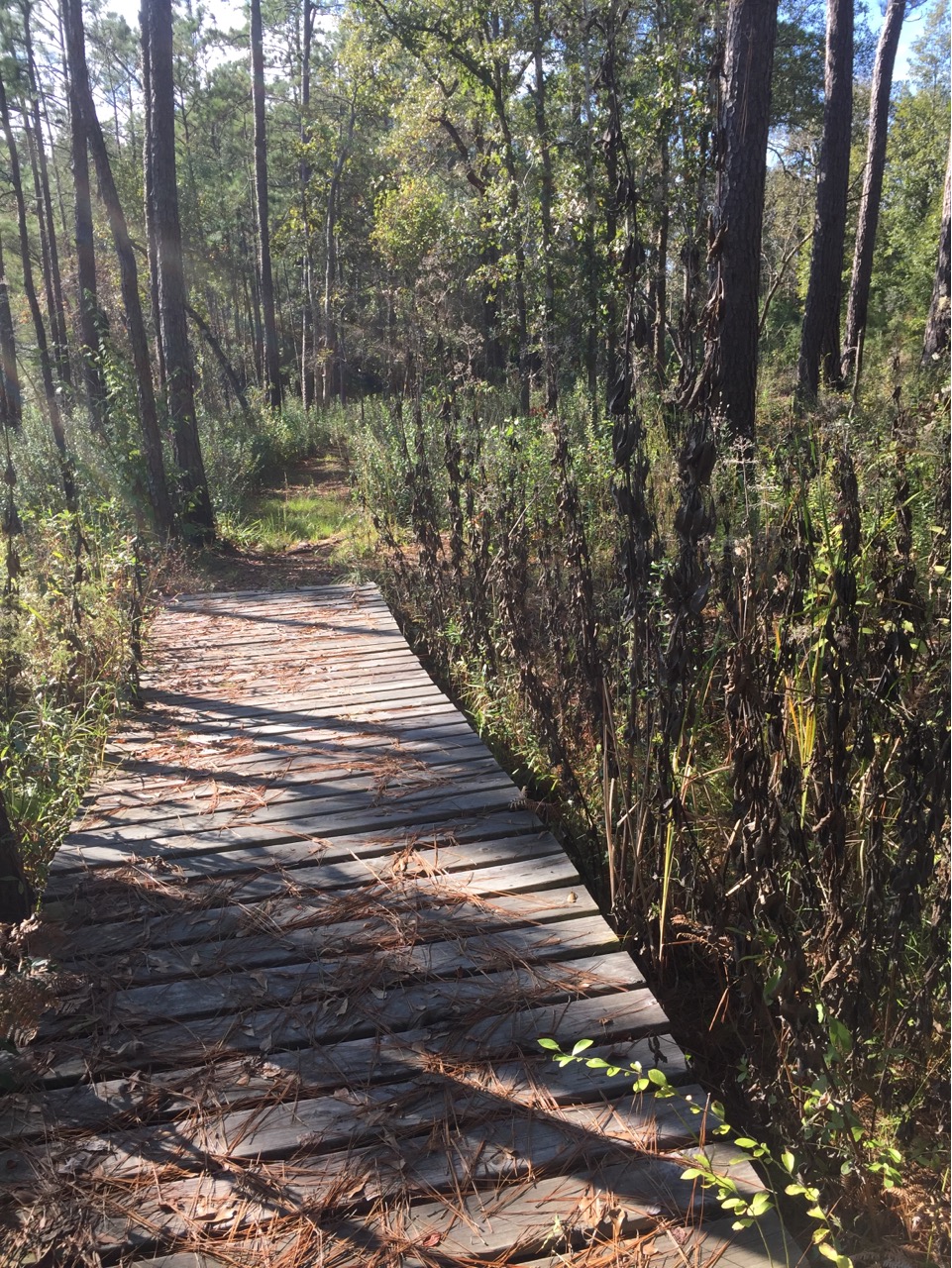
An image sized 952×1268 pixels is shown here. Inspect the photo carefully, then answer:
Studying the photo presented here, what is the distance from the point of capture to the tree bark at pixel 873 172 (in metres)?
12.9

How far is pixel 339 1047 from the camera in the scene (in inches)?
82.9

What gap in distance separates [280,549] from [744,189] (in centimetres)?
624

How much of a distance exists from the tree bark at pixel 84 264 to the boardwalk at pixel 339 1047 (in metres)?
7.66

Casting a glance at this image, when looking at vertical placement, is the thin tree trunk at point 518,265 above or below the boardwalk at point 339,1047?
above

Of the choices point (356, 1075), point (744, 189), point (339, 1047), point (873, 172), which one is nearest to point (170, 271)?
point (744, 189)

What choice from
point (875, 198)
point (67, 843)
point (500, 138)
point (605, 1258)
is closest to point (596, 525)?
point (67, 843)

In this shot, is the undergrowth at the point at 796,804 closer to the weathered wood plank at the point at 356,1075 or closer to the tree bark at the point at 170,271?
the weathered wood plank at the point at 356,1075

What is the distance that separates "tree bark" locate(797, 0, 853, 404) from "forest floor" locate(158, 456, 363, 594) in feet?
19.4

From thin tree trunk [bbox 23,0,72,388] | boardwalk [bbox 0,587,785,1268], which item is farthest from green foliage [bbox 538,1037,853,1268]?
thin tree trunk [bbox 23,0,72,388]

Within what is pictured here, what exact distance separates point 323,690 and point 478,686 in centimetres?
90

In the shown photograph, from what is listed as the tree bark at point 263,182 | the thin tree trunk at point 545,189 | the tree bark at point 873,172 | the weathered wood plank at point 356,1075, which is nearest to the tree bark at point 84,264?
the tree bark at point 263,182

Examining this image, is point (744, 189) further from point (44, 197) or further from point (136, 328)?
point (44, 197)

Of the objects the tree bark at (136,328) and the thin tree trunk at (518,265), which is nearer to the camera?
the tree bark at (136,328)

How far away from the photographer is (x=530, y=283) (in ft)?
36.6
